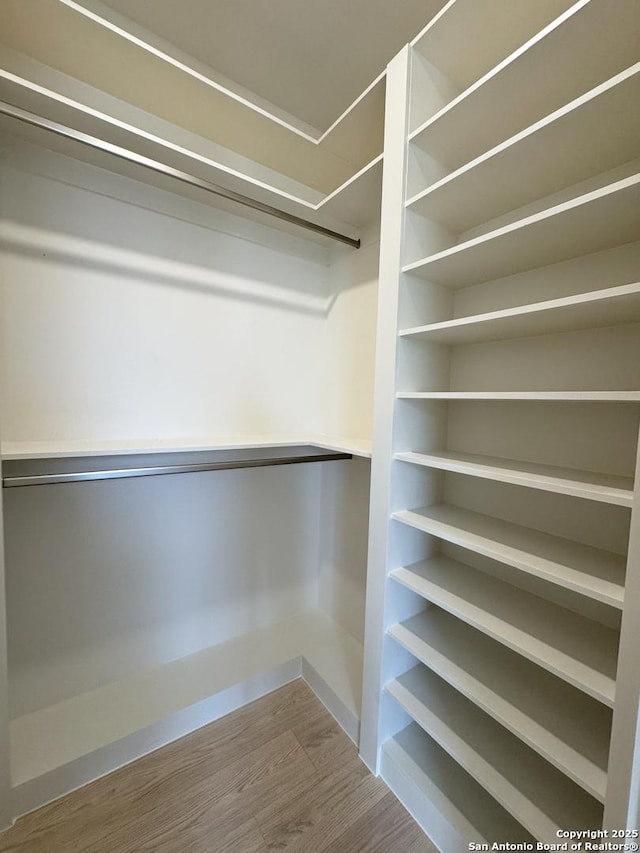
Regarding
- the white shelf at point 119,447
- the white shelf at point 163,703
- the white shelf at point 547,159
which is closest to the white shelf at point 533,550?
the white shelf at point 119,447

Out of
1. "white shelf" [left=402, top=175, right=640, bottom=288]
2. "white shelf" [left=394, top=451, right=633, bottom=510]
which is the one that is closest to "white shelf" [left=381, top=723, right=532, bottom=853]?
"white shelf" [left=394, top=451, right=633, bottom=510]

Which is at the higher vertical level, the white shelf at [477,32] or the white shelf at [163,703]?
the white shelf at [477,32]

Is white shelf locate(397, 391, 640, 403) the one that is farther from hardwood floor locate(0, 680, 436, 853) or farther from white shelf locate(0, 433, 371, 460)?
hardwood floor locate(0, 680, 436, 853)

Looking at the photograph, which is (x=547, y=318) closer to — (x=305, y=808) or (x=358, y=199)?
(x=358, y=199)

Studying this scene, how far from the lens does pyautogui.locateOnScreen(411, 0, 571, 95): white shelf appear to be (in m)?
0.81

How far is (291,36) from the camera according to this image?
1198 millimetres

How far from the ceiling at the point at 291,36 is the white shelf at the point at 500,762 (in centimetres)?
235

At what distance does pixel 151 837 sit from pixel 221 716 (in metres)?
0.39

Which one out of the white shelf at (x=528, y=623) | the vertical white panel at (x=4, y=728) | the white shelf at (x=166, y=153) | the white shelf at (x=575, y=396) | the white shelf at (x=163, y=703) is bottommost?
the white shelf at (x=163, y=703)

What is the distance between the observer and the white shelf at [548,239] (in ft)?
2.16

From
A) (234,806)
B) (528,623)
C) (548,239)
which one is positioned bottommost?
(234,806)

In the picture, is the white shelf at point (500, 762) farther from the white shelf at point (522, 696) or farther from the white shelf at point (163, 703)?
the white shelf at point (163, 703)

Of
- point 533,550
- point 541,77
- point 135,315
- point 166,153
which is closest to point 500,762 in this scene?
point 533,550

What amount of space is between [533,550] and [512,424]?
411 millimetres
